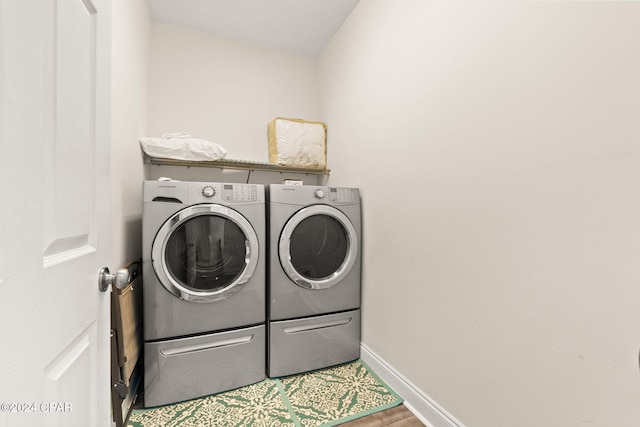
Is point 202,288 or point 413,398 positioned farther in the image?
point 202,288

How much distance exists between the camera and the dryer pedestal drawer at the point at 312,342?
5.57 feet

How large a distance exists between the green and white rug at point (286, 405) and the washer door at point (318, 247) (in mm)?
595

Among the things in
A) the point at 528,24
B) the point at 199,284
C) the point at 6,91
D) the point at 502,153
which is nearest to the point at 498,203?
the point at 502,153

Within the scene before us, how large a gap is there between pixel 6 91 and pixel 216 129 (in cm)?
211

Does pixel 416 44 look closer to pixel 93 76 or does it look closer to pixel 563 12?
pixel 563 12

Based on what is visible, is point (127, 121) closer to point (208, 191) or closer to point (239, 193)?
point (208, 191)

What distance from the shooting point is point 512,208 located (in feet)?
3.32

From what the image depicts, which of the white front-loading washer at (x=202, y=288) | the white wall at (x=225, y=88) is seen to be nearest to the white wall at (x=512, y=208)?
the white front-loading washer at (x=202, y=288)

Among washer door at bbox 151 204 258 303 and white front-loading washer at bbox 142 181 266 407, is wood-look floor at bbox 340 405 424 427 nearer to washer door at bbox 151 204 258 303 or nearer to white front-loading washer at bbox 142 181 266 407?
white front-loading washer at bbox 142 181 266 407

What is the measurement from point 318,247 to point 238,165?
3.05ft

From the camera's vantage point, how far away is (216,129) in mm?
2363

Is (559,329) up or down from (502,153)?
down

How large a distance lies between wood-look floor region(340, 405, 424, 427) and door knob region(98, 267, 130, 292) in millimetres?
1254

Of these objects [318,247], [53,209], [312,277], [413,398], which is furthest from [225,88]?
[413,398]
